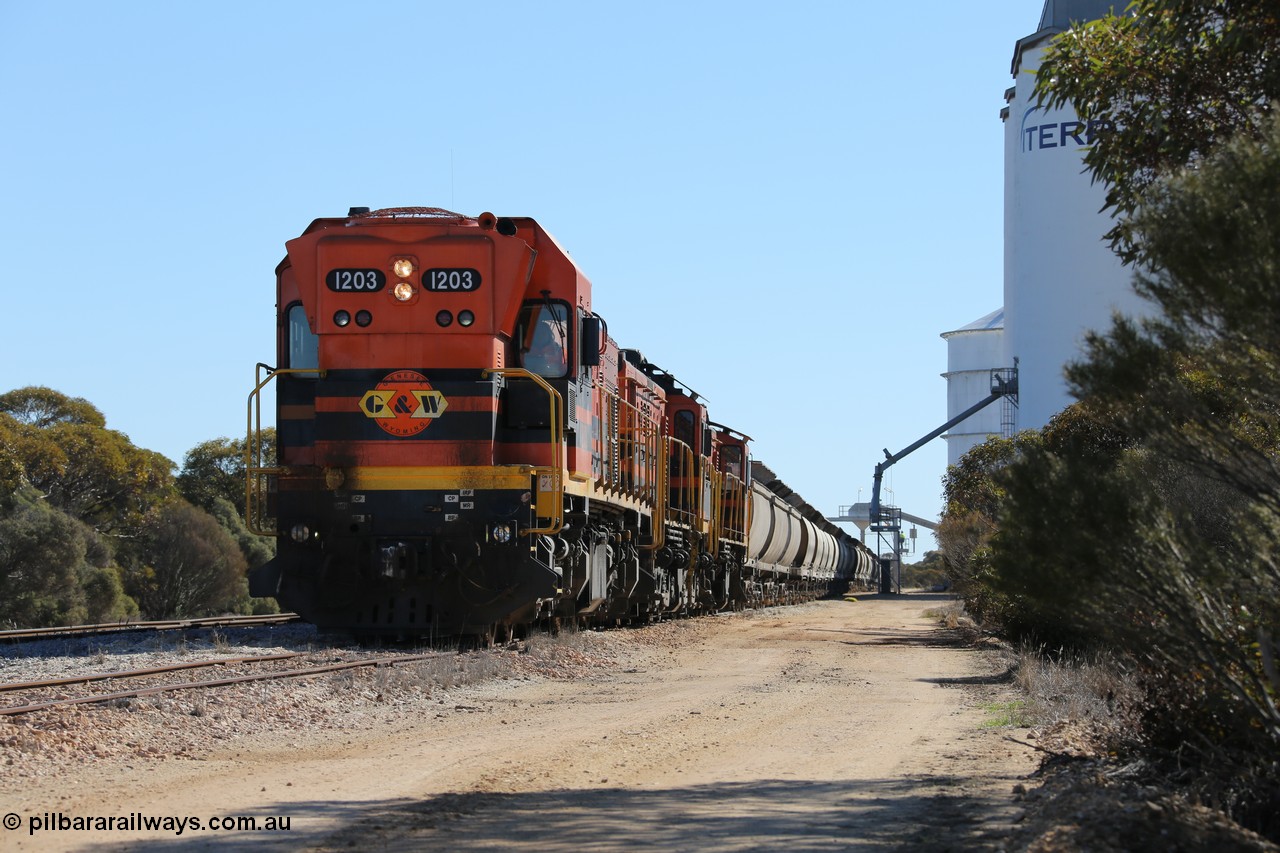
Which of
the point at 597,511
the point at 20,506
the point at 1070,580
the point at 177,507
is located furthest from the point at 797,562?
the point at 1070,580

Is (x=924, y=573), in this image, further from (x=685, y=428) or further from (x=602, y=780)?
(x=602, y=780)

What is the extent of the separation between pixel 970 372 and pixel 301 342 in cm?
7529

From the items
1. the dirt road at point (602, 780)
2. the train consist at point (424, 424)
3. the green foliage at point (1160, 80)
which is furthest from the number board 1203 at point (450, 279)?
the green foliage at point (1160, 80)

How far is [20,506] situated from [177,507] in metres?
7.27

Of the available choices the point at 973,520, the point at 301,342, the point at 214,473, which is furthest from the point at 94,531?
the point at 301,342

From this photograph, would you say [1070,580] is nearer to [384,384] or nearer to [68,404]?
Answer: [384,384]

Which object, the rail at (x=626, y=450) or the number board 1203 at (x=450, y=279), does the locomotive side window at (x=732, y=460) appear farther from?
the number board 1203 at (x=450, y=279)

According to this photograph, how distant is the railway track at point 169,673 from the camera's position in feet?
31.0

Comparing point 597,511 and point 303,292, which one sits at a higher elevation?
point 303,292

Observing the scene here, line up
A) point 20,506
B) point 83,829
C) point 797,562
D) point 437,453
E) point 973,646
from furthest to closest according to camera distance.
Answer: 1. point 797,562
2. point 20,506
3. point 973,646
4. point 437,453
5. point 83,829

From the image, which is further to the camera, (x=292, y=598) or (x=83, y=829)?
(x=292, y=598)

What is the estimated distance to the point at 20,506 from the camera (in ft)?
126

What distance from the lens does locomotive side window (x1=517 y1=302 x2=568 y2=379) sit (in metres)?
15.9

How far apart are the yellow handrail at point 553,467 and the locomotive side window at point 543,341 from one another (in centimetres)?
61
